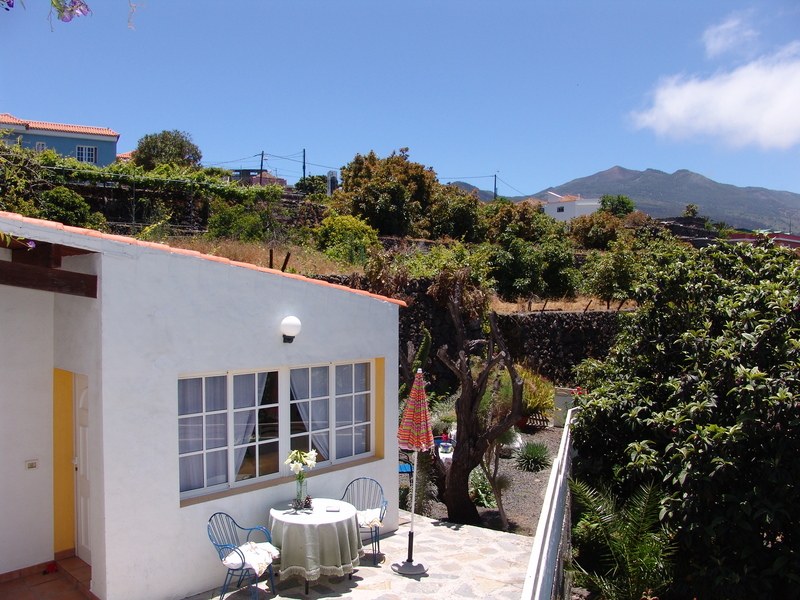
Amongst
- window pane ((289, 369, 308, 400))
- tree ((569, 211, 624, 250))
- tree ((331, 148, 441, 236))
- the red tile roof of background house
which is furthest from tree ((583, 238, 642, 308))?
the red tile roof of background house

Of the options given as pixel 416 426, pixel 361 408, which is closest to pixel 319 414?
pixel 361 408

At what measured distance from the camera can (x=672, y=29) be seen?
13.6 m

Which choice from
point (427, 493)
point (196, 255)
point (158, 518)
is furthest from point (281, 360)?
point (427, 493)

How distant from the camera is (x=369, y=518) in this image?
26.6ft

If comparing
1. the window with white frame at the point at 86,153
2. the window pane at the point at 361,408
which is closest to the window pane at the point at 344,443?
the window pane at the point at 361,408

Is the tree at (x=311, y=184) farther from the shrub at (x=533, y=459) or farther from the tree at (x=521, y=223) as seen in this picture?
the shrub at (x=533, y=459)

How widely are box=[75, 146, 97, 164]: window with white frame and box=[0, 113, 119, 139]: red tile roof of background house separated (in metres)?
1.11

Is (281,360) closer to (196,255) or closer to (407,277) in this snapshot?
(196,255)

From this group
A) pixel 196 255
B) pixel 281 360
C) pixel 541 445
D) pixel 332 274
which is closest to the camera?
pixel 196 255

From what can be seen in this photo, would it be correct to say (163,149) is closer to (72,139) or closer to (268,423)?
(72,139)

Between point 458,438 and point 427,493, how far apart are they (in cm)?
189

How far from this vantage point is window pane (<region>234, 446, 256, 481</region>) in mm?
7596

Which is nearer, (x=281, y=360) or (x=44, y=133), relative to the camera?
(x=281, y=360)

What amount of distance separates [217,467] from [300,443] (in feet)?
4.16
